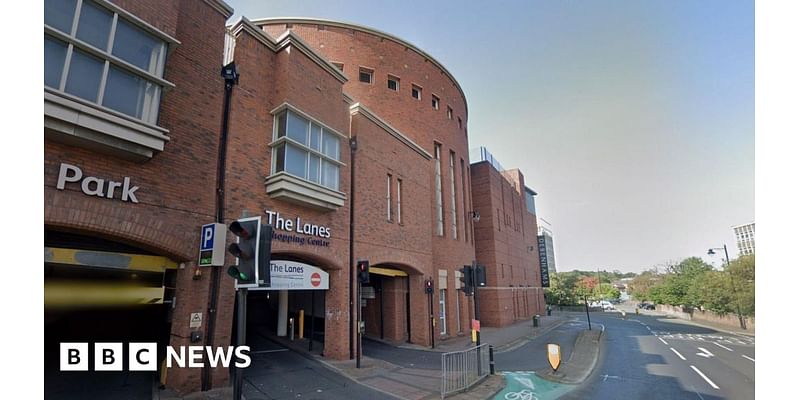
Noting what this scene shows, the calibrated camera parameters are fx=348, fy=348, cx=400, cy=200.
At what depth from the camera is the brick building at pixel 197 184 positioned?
18.8 feet

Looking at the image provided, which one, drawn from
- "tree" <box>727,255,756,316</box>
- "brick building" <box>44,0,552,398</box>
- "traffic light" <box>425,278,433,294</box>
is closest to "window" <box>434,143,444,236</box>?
"brick building" <box>44,0,552,398</box>

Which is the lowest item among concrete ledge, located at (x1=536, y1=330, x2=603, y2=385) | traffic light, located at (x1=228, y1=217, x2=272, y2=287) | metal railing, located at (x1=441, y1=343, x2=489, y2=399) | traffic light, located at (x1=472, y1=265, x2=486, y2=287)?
concrete ledge, located at (x1=536, y1=330, x2=603, y2=385)

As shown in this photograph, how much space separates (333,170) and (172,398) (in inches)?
276

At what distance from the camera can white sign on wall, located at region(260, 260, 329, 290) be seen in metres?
9.71

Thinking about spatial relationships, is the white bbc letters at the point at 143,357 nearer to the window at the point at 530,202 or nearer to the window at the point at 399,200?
the window at the point at 399,200

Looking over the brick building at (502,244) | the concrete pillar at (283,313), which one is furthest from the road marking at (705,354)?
the concrete pillar at (283,313)

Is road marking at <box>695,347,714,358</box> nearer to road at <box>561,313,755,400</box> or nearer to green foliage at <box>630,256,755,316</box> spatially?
road at <box>561,313,755,400</box>

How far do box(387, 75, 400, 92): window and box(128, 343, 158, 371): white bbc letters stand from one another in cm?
1683

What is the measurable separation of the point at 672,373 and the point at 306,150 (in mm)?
13719

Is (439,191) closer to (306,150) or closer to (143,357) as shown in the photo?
(306,150)

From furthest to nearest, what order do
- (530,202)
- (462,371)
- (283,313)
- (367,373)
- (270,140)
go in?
(530,202) < (283,313) < (367,373) < (270,140) < (462,371)

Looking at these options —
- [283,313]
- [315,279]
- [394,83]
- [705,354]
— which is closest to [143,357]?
[315,279]

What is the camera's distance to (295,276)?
1030 cm

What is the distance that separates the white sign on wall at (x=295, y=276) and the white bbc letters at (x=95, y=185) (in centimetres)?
400
